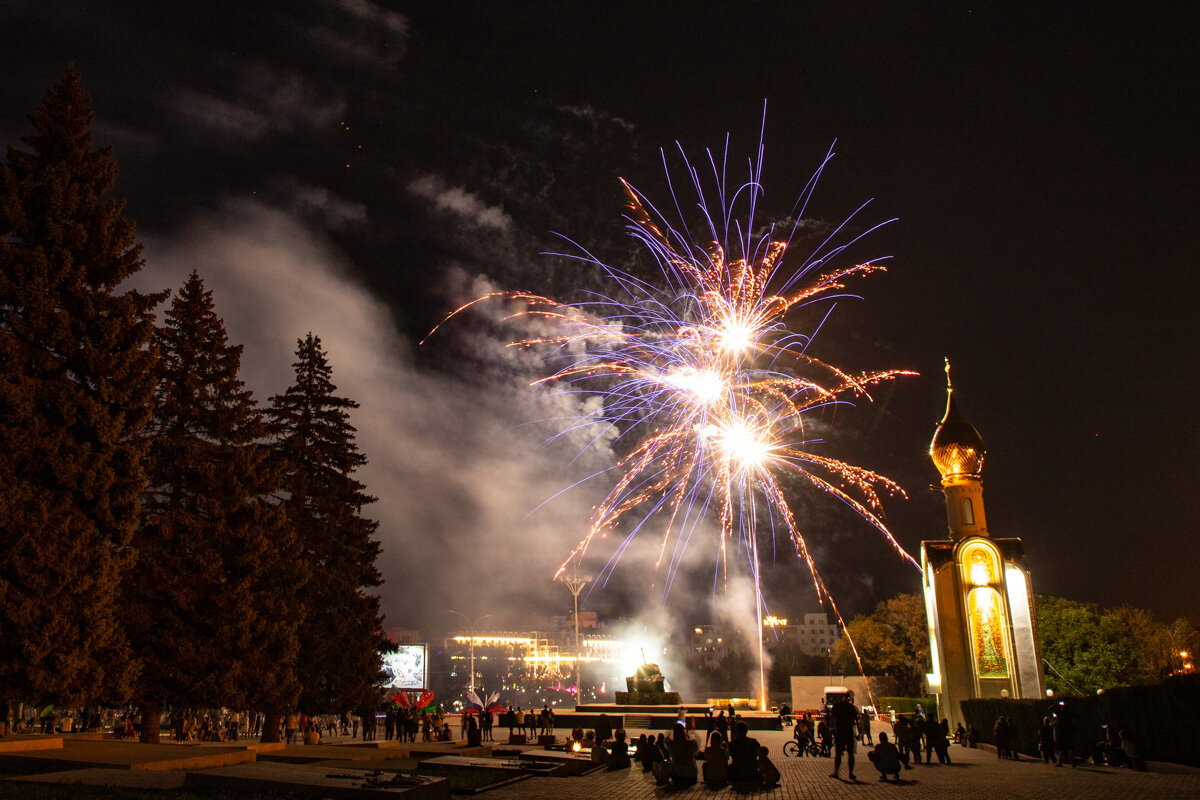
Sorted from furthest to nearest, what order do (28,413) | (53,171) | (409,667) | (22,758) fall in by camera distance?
(409,667)
(53,171)
(28,413)
(22,758)

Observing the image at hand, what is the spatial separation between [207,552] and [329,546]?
6.03 m

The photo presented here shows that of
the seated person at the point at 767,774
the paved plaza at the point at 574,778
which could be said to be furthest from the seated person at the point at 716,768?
the seated person at the point at 767,774

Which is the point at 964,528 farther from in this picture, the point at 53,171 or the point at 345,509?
the point at 53,171

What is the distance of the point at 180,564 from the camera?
20.0 metres

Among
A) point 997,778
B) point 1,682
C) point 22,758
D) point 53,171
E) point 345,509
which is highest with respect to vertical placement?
point 53,171

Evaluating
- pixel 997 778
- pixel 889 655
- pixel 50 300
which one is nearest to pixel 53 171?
pixel 50 300

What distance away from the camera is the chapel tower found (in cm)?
3688

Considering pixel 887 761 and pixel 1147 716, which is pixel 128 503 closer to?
pixel 887 761

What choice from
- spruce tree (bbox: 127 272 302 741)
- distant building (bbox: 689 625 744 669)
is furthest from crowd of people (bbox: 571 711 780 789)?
distant building (bbox: 689 625 744 669)

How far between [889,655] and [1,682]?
54.9 metres

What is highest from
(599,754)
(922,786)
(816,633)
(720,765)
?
(816,633)

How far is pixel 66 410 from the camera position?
16.1 m

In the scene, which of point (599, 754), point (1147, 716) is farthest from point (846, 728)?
point (1147, 716)

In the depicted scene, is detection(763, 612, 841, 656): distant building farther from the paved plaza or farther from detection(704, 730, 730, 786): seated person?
detection(704, 730, 730, 786): seated person
